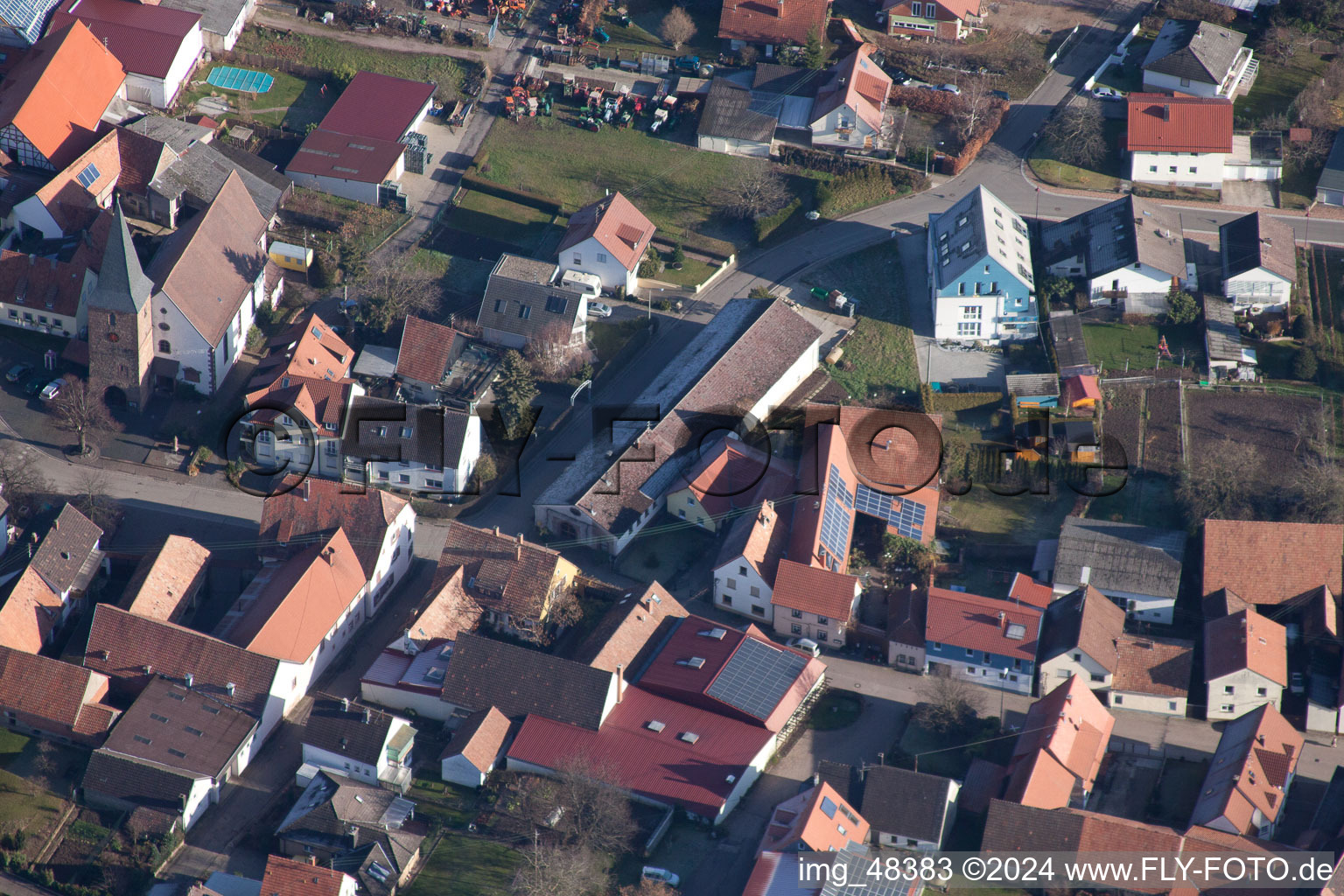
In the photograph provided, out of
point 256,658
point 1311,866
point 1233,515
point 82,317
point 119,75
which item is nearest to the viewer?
point 1311,866

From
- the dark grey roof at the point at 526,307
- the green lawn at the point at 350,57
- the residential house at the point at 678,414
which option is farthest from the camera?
the green lawn at the point at 350,57

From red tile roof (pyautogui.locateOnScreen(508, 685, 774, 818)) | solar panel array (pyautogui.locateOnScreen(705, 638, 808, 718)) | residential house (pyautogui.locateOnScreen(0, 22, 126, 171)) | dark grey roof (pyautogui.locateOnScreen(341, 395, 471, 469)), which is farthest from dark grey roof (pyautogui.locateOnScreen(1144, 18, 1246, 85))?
residential house (pyautogui.locateOnScreen(0, 22, 126, 171))

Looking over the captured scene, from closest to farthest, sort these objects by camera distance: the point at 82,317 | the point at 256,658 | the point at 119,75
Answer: the point at 256,658, the point at 82,317, the point at 119,75

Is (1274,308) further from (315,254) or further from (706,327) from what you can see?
(315,254)

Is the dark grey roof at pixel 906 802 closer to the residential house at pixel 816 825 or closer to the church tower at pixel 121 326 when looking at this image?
the residential house at pixel 816 825

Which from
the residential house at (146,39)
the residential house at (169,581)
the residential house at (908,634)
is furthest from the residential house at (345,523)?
the residential house at (146,39)

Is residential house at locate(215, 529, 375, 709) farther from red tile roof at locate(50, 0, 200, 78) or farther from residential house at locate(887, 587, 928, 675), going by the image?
red tile roof at locate(50, 0, 200, 78)

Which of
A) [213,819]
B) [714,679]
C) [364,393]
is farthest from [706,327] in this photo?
[213,819]
